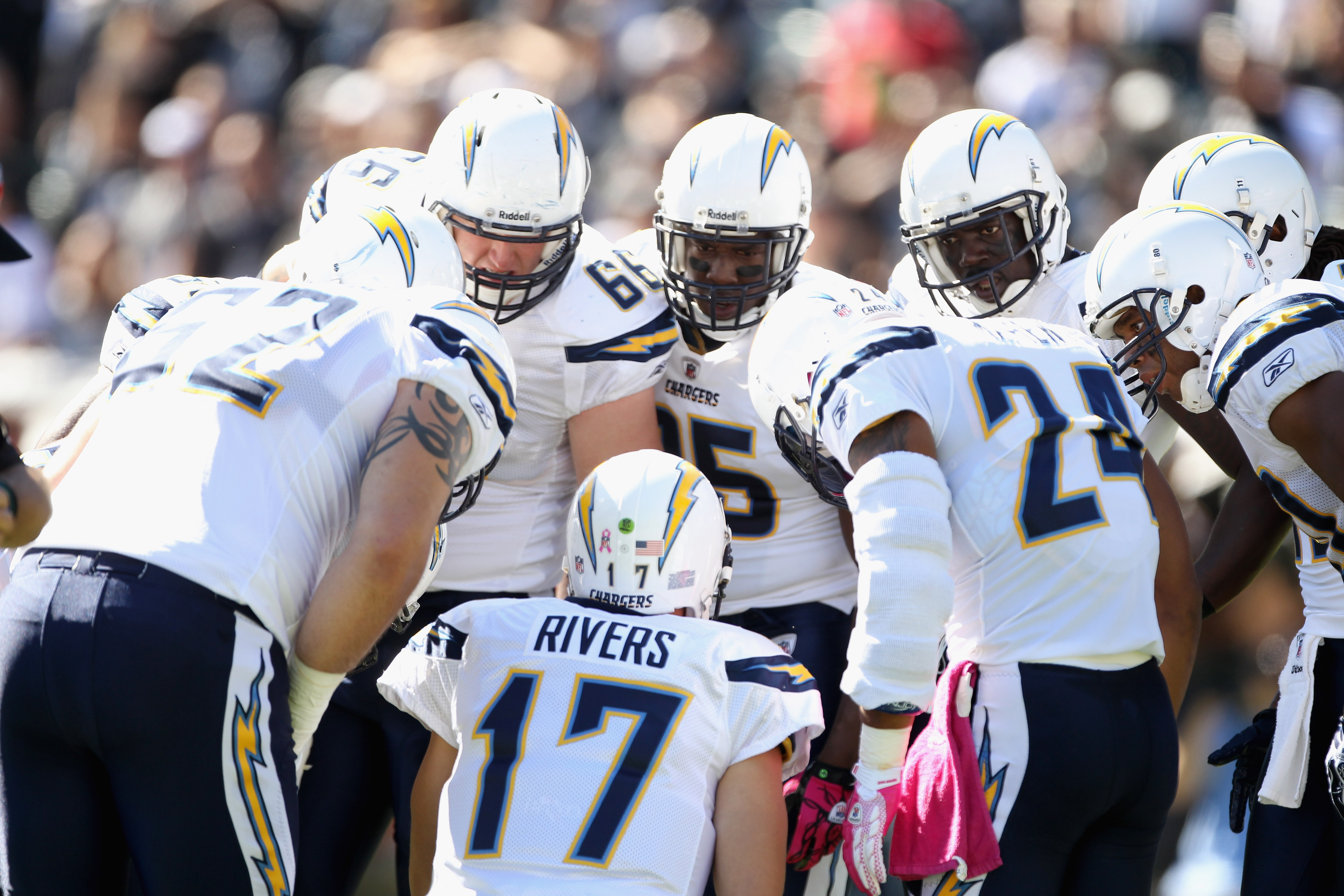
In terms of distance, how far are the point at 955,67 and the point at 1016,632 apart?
577 cm

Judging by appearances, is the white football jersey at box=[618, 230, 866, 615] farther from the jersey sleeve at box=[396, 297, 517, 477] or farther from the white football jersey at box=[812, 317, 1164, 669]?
the jersey sleeve at box=[396, 297, 517, 477]

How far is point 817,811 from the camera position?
3453 mm

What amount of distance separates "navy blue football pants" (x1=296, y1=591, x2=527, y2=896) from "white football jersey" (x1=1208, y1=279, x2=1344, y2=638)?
2.04 m

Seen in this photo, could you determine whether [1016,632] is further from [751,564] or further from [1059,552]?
[751,564]

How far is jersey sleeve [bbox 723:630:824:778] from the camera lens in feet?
9.52

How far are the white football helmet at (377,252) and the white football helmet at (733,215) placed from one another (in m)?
0.83

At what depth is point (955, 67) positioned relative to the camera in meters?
8.17

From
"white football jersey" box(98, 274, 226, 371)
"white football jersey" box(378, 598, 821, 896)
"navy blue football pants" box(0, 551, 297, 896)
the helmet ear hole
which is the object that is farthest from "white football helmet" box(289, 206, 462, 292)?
the helmet ear hole

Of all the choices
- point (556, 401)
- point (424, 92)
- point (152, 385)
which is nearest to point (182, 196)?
point (424, 92)

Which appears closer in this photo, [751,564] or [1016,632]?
[1016,632]

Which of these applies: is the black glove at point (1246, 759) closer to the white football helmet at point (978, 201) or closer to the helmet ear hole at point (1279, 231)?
the white football helmet at point (978, 201)

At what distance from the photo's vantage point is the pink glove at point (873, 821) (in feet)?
9.96

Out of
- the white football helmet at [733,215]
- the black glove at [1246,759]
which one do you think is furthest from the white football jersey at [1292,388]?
the white football helmet at [733,215]

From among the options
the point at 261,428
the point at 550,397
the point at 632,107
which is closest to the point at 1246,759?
the point at 550,397
